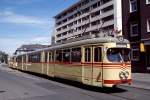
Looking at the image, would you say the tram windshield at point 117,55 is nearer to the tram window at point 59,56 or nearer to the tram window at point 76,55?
the tram window at point 76,55

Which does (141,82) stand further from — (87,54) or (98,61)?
(98,61)

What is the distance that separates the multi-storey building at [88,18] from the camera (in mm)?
85812

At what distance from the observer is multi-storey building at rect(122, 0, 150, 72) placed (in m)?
35.9

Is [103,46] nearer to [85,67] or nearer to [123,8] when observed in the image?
[85,67]

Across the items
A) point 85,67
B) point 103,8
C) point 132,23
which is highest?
point 103,8

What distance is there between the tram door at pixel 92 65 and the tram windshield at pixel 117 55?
0.50 meters

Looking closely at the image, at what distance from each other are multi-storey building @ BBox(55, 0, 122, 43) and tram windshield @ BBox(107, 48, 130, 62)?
52.2 metres

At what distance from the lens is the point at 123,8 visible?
40.2m

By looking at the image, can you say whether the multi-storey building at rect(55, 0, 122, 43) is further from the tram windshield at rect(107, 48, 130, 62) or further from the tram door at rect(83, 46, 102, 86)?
the tram windshield at rect(107, 48, 130, 62)

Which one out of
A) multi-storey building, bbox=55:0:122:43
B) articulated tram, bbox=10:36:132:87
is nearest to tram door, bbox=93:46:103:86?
articulated tram, bbox=10:36:132:87

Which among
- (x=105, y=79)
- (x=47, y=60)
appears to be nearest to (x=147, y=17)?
(x=47, y=60)

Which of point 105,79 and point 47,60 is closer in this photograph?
point 105,79

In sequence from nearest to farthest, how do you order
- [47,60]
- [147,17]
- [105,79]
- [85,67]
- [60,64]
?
[105,79] < [85,67] < [60,64] < [47,60] < [147,17]

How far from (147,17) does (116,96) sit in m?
22.7
